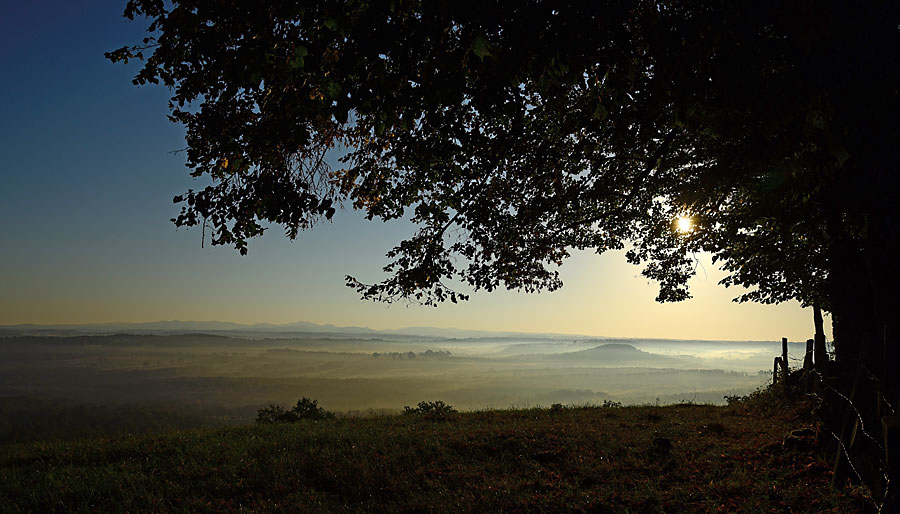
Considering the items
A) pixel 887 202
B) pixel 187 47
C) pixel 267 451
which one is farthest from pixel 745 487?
pixel 187 47

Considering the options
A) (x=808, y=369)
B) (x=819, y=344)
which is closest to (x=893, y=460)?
(x=819, y=344)

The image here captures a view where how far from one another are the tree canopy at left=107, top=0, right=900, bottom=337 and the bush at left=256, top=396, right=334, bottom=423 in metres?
13.8

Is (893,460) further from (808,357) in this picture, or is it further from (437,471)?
(808,357)

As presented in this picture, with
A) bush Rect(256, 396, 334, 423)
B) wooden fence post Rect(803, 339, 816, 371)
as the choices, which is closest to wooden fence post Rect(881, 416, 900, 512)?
wooden fence post Rect(803, 339, 816, 371)

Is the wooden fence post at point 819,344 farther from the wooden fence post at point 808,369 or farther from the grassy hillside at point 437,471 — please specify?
the grassy hillside at point 437,471

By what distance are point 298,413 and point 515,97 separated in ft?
68.7

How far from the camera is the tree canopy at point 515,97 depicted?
5809mm

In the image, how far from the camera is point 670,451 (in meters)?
11.5

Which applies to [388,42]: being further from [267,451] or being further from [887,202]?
[267,451]

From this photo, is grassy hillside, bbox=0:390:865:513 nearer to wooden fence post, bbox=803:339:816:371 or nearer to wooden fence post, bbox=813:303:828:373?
wooden fence post, bbox=813:303:828:373

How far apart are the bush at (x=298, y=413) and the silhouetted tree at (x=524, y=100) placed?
13.9 m

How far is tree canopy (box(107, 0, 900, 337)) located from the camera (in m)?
5.81

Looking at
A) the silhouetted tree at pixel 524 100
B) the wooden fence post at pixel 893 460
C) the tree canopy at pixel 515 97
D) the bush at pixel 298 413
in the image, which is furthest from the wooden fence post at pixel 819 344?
the bush at pixel 298 413

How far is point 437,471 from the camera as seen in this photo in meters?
10.3
